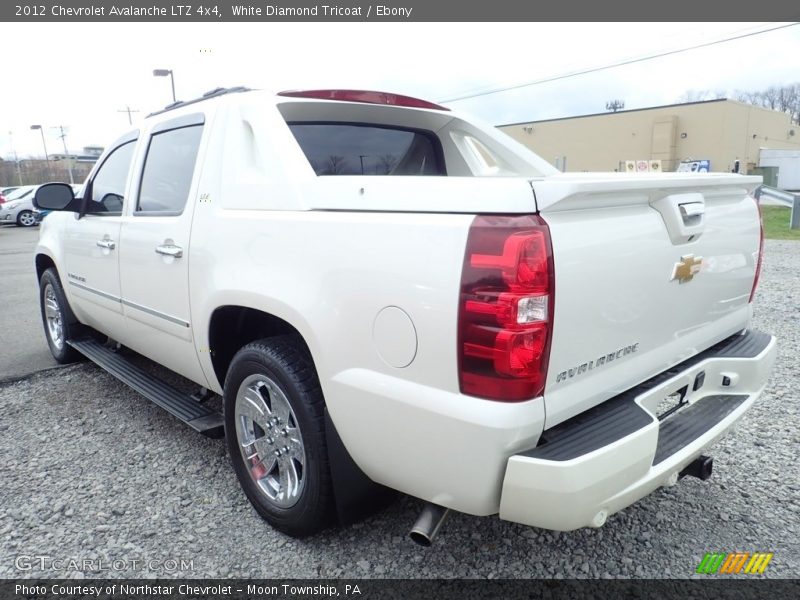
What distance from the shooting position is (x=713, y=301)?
2533mm

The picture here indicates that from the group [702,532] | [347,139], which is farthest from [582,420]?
[347,139]

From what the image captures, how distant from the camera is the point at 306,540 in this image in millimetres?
2580

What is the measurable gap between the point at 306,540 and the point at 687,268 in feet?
6.46

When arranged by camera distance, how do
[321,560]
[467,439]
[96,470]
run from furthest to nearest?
[96,470] → [321,560] → [467,439]

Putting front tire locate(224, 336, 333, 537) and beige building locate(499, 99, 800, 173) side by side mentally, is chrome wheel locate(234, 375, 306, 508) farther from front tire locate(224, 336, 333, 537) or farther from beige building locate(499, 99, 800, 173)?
beige building locate(499, 99, 800, 173)

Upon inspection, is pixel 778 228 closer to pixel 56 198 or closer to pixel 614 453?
pixel 614 453

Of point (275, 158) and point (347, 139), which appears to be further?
point (347, 139)

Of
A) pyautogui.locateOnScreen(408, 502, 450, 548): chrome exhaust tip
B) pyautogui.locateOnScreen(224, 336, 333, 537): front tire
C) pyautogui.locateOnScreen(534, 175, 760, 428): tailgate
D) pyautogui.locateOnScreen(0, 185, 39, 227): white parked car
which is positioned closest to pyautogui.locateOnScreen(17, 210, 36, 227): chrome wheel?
pyautogui.locateOnScreen(0, 185, 39, 227): white parked car

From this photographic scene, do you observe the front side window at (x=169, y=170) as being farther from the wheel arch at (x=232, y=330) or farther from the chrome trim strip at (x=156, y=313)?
the wheel arch at (x=232, y=330)

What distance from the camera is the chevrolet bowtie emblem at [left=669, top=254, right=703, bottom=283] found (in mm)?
2219

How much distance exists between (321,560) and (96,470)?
1564 mm

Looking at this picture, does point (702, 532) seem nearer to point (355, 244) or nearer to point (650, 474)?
point (650, 474)

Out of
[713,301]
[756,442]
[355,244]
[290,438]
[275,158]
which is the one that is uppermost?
[275,158]

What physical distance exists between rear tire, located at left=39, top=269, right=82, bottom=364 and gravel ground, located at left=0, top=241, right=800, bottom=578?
1.22 m
